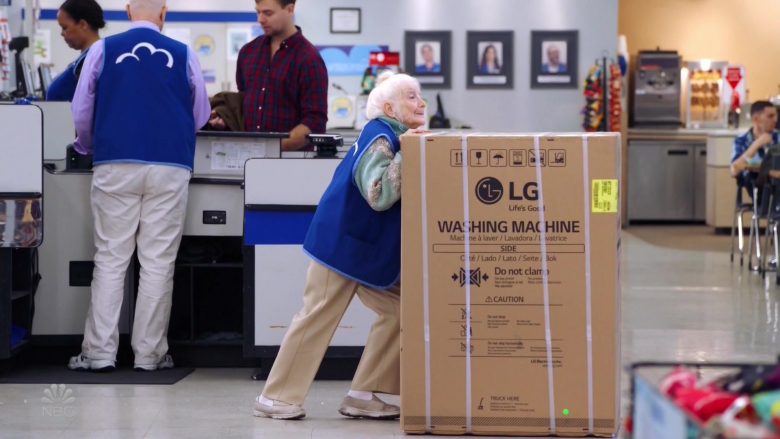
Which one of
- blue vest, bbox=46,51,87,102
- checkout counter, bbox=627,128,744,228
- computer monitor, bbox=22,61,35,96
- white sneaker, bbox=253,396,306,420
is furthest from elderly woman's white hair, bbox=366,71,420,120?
checkout counter, bbox=627,128,744,228

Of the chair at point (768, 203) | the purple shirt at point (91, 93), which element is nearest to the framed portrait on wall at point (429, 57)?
the chair at point (768, 203)

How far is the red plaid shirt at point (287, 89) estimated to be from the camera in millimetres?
6016

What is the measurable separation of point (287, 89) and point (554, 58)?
8.07 metres

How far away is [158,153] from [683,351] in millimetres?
2863

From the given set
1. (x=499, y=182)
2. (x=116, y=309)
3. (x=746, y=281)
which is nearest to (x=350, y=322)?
(x=116, y=309)

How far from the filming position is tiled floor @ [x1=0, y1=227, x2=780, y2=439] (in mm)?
4473

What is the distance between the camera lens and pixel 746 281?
9859mm

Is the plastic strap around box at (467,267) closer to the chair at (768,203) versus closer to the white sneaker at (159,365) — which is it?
the white sneaker at (159,365)

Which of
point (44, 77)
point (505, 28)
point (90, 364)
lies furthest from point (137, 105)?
point (505, 28)

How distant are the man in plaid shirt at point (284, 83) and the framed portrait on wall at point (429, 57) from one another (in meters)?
7.65

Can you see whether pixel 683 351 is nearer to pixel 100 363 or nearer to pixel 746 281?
pixel 100 363

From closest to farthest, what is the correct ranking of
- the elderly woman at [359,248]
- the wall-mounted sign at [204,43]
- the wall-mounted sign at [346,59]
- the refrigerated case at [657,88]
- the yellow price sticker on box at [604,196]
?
the yellow price sticker on box at [604,196] → the elderly woman at [359,248] → the wall-mounted sign at [204,43] → the wall-mounted sign at [346,59] → the refrigerated case at [657,88]

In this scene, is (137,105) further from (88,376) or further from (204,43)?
(204,43)

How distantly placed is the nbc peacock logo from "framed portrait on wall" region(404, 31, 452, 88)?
8936mm
